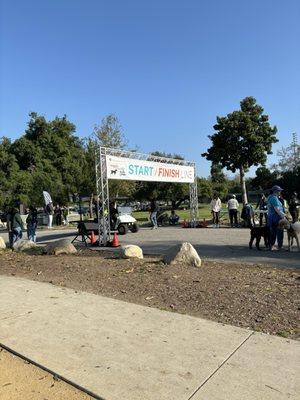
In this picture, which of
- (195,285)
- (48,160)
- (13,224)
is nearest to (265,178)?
(48,160)

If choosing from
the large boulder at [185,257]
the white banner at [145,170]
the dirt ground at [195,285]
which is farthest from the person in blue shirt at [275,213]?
the white banner at [145,170]

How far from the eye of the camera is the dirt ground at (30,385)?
3.80 metres

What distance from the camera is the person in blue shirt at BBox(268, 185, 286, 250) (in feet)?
40.3

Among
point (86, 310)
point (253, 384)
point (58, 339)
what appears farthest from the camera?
point (86, 310)

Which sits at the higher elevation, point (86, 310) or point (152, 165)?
point (152, 165)

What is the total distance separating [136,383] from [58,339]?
1523 mm

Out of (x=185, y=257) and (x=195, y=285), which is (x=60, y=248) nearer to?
(x=185, y=257)

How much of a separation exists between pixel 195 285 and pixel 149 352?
291 centimetres

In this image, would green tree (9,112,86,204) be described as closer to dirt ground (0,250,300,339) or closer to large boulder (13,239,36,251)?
large boulder (13,239,36,251)

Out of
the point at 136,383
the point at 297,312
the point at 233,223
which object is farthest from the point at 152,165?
the point at 136,383

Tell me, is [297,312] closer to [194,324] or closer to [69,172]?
[194,324]

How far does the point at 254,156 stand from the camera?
26.8 meters

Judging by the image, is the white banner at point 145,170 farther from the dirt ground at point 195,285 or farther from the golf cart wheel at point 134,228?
the dirt ground at point 195,285

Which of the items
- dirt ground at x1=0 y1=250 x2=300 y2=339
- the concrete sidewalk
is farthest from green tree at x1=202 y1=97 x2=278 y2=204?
the concrete sidewalk
